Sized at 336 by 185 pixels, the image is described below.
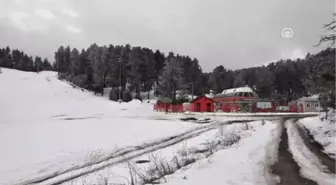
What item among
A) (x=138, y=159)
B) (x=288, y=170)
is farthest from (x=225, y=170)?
(x=138, y=159)

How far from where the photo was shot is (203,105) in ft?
205

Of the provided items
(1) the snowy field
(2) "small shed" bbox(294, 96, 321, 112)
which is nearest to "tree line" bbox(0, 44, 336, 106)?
(2) "small shed" bbox(294, 96, 321, 112)

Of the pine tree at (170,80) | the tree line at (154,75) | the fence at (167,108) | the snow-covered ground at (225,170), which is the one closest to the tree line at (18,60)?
the tree line at (154,75)

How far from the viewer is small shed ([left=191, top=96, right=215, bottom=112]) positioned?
62281mm

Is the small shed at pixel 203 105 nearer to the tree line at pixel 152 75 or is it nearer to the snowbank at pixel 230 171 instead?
the tree line at pixel 152 75

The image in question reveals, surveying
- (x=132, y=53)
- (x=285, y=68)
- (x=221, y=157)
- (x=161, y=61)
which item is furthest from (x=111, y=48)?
(x=221, y=157)

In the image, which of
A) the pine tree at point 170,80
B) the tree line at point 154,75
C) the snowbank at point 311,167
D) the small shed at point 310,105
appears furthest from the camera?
the tree line at point 154,75

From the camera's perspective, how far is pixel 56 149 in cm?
1862

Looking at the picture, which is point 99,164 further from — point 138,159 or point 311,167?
point 311,167

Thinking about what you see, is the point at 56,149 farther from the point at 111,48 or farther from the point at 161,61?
the point at 161,61

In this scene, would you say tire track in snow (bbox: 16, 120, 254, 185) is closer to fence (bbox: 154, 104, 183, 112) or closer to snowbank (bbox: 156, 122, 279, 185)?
snowbank (bbox: 156, 122, 279, 185)

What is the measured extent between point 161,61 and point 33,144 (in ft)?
327

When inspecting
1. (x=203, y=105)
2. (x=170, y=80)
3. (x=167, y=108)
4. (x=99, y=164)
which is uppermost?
(x=170, y=80)

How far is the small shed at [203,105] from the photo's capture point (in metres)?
62.3
